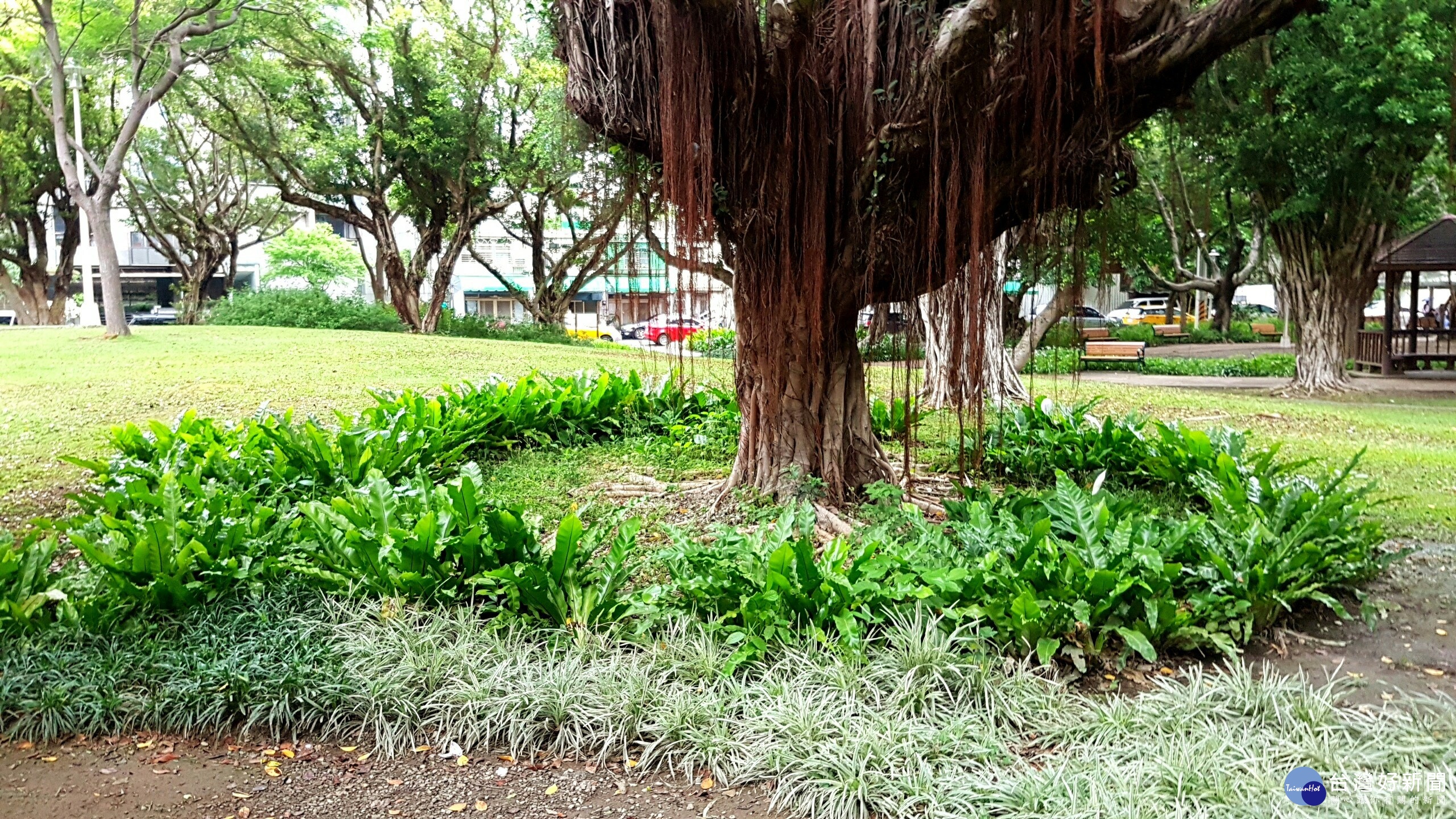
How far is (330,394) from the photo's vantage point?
434 inches

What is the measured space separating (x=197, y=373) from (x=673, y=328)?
28.2 feet

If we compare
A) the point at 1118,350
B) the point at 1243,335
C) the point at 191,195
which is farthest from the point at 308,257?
the point at 1243,335

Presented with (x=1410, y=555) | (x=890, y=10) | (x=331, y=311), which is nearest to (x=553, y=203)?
(x=331, y=311)

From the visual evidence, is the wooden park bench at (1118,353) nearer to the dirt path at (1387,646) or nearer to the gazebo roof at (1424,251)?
the gazebo roof at (1424,251)

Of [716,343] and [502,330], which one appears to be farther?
[502,330]

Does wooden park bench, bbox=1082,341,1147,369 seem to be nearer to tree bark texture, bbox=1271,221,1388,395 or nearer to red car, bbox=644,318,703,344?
tree bark texture, bbox=1271,221,1388,395

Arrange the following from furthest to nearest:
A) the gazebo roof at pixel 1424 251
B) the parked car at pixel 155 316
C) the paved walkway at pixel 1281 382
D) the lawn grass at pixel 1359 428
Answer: the parked car at pixel 155 316, the gazebo roof at pixel 1424 251, the paved walkway at pixel 1281 382, the lawn grass at pixel 1359 428

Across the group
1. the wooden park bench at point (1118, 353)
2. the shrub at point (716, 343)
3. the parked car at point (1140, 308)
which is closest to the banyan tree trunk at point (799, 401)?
the shrub at point (716, 343)

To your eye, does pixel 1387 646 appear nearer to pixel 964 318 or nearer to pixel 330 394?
pixel 964 318

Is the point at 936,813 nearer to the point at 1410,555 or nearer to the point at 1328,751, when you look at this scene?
the point at 1328,751

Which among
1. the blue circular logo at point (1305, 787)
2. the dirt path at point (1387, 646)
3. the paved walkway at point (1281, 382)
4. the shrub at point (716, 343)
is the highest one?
the shrub at point (716, 343)

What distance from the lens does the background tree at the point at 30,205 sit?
23875 mm

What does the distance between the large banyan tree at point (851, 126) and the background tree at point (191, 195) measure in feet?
77.1

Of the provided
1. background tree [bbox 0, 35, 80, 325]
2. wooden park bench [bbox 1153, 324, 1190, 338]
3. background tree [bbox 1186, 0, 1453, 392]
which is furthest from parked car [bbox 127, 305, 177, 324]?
wooden park bench [bbox 1153, 324, 1190, 338]
